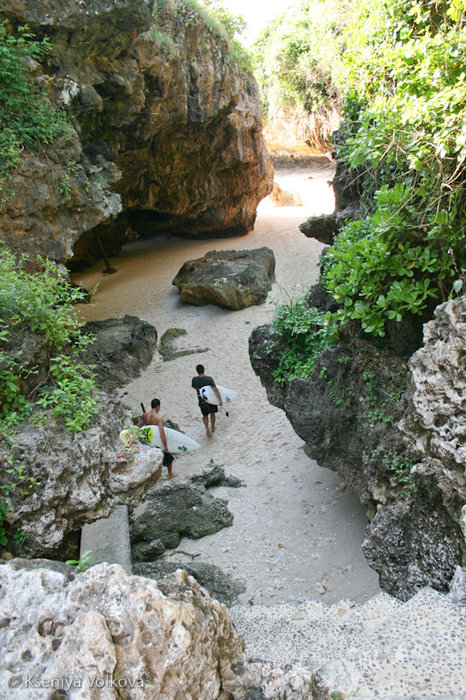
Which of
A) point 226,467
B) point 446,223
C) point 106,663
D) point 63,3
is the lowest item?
point 226,467

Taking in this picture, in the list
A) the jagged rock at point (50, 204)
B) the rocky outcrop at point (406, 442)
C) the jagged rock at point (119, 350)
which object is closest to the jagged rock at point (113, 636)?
the rocky outcrop at point (406, 442)

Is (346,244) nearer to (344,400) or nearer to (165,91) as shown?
(344,400)

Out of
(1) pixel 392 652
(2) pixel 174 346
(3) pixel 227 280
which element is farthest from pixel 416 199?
(3) pixel 227 280

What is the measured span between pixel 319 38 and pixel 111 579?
1658 cm

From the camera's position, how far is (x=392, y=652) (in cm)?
245

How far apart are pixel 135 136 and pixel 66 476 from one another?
9.51 metres

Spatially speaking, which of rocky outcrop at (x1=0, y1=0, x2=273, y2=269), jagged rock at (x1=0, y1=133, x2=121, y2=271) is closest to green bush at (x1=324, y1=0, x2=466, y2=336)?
jagged rock at (x1=0, y1=133, x2=121, y2=271)

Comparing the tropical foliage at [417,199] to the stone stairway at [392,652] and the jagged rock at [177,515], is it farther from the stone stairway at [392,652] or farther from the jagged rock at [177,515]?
the jagged rock at [177,515]

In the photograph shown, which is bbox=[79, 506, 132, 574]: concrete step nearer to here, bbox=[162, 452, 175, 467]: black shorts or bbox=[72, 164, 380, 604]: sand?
bbox=[72, 164, 380, 604]: sand

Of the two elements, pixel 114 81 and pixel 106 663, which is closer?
pixel 106 663

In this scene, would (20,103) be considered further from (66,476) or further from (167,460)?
(66,476)

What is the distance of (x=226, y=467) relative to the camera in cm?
732

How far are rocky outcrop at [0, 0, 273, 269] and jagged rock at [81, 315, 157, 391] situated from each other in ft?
7.90

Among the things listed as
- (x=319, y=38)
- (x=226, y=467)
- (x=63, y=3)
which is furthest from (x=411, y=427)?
(x=319, y=38)
